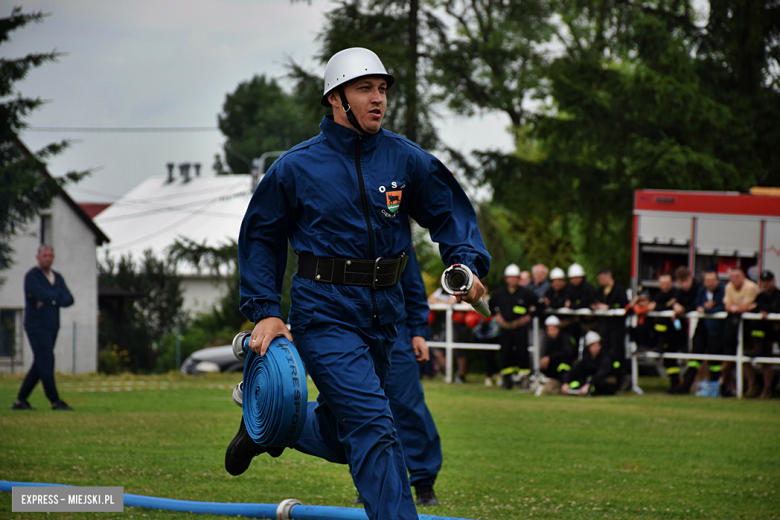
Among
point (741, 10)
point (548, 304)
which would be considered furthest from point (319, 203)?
point (741, 10)

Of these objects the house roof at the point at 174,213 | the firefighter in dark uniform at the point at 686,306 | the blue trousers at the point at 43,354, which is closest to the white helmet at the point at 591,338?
the firefighter in dark uniform at the point at 686,306

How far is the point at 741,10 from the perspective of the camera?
69.2ft

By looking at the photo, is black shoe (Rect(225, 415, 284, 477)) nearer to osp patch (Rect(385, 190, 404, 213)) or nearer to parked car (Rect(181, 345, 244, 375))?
osp patch (Rect(385, 190, 404, 213))

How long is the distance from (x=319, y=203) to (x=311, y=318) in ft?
1.75

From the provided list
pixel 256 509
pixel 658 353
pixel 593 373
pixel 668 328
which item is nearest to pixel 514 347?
pixel 593 373

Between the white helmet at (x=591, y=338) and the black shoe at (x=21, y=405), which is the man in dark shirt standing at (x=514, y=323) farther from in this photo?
the black shoe at (x=21, y=405)

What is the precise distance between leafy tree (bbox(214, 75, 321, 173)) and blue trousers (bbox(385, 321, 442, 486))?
5434cm

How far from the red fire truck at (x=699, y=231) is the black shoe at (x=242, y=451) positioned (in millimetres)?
12290

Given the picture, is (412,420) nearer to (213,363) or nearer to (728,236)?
(728,236)

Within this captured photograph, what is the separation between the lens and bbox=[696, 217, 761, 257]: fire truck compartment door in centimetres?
1633

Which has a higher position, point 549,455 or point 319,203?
point 319,203

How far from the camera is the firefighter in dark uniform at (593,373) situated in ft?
47.7

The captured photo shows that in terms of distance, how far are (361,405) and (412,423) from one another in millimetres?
1871

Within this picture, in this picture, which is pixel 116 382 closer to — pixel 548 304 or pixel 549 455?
pixel 548 304
